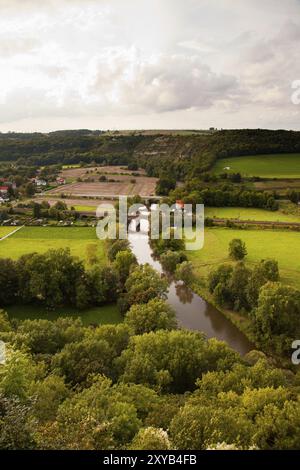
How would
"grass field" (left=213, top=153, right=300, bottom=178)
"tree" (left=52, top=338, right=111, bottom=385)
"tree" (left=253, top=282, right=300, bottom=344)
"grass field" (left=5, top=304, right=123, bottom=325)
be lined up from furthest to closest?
"grass field" (left=213, top=153, right=300, bottom=178)
"grass field" (left=5, top=304, right=123, bottom=325)
"tree" (left=253, top=282, right=300, bottom=344)
"tree" (left=52, top=338, right=111, bottom=385)

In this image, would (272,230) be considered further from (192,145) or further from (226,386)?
(192,145)

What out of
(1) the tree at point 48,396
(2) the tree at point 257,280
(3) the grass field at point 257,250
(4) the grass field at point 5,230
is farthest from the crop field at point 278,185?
(1) the tree at point 48,396

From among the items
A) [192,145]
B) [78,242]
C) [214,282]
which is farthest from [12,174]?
[214,282]

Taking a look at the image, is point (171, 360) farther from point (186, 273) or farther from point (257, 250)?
point (257, 250)

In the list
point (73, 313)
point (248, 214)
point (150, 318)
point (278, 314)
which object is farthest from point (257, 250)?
point (73, 313)

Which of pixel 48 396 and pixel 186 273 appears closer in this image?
pixel 48 396

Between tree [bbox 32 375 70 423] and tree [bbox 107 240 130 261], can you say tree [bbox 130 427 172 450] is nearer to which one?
tree [bbox 32 375 70 423]

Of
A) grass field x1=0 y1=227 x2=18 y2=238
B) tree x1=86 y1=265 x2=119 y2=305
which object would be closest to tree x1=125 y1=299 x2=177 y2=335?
tree x1=86 y1=265 x2=119 y2=305
